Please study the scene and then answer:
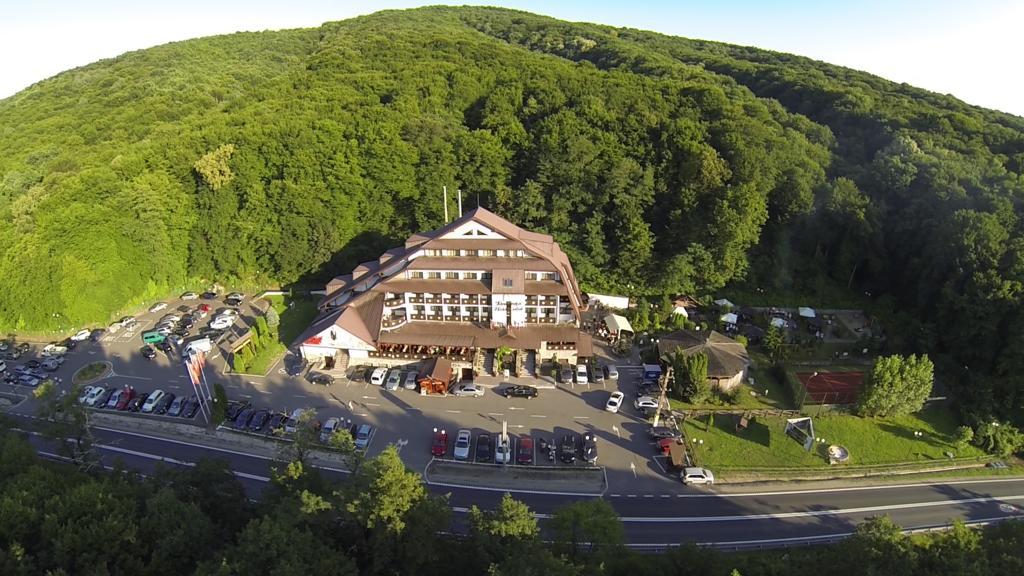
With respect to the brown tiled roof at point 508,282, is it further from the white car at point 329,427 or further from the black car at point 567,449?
the white car at point 329,427

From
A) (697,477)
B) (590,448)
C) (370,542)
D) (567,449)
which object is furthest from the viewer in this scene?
(590,448)

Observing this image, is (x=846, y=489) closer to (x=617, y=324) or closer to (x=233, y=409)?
(x=617, y=324)

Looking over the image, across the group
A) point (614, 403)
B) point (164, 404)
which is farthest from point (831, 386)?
point (164, 404)

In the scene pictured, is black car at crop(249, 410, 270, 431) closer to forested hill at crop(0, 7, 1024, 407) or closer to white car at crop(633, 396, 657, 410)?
forested hill at crop(0, 7, 1024, 407)

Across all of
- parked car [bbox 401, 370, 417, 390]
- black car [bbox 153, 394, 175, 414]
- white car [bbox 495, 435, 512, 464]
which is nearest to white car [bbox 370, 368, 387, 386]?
parked car [bbox 401, 370, 417, 390]

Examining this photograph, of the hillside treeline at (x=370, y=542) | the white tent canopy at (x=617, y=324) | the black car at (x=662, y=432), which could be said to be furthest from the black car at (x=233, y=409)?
the white tent canopy at (x=617, y=324)

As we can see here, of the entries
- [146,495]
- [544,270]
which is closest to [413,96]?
[544,270]

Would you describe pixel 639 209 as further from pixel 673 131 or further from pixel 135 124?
pixel 135 124
